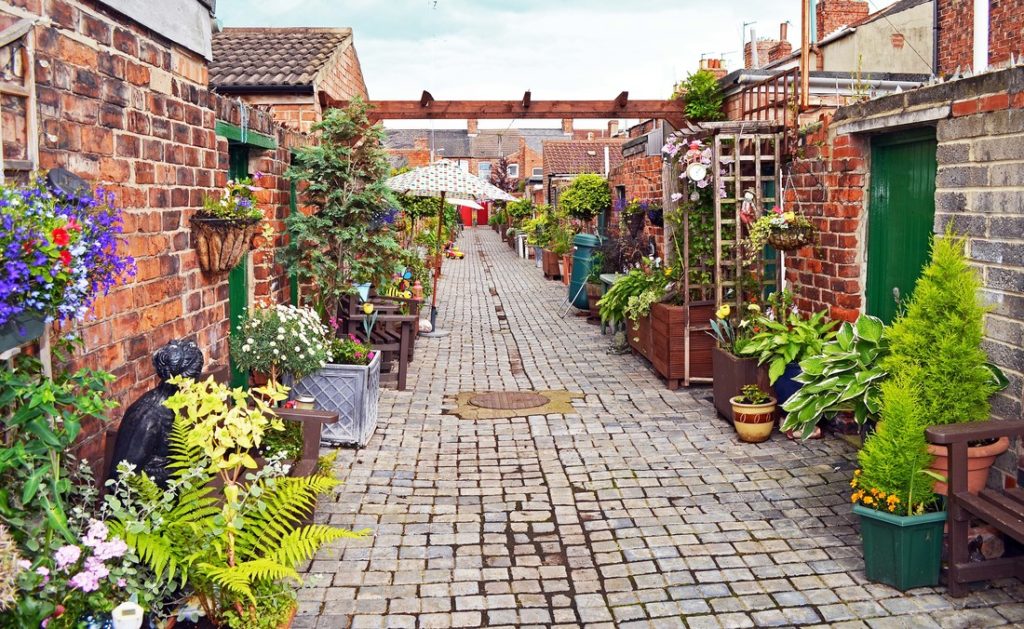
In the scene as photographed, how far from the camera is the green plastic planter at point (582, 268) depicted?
14.8m

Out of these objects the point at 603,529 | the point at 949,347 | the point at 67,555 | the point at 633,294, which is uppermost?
the point at 949,347

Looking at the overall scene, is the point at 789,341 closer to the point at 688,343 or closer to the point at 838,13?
the point at 688,343

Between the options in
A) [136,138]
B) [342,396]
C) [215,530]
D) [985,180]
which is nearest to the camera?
[215,530]

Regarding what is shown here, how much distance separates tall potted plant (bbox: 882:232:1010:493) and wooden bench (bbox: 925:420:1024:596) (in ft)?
0.52

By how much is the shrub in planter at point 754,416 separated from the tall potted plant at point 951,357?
2394 mm

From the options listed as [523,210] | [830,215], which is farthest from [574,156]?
[830,215]

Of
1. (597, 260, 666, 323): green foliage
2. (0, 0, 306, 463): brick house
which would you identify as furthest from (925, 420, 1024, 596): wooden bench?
(597, 260, 666, 323): green foliage

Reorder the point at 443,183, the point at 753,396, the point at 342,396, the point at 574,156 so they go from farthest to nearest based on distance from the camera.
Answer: the point at 574,156 < the point at 443,183 < the point at 753,396 < the point at 342,396

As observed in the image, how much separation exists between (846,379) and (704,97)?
19.8 ft

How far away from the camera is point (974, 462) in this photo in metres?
4.34

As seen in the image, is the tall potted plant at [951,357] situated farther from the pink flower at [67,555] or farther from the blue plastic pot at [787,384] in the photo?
the pink flower at [67,555]

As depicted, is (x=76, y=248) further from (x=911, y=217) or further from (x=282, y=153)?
(x=282, y=153)

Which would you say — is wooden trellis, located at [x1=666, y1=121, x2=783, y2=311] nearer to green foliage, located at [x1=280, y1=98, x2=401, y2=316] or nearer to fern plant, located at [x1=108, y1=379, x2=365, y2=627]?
green foliage, located at [x1=280, y1=98, x2=401, y2=316]

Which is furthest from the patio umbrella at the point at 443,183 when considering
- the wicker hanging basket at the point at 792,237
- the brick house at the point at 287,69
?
the wicker hanging basket at the point at 792,237
